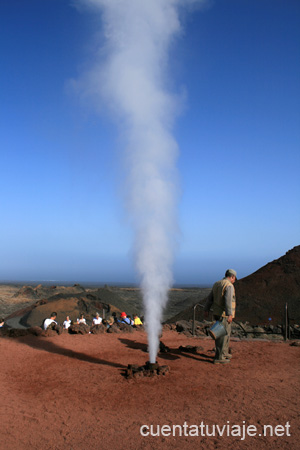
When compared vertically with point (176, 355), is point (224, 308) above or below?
above

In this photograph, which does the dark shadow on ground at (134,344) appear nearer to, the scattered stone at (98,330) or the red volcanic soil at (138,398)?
the red volcanic soil at (138,398)

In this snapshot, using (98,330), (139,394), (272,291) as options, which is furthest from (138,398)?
(272,291)

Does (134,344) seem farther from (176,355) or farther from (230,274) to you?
(230,274)

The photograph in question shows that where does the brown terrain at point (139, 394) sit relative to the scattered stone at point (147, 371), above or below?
below

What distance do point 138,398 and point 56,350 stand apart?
427 centimetres

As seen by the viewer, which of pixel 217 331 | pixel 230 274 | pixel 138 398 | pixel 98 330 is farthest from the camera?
pixel 98 330

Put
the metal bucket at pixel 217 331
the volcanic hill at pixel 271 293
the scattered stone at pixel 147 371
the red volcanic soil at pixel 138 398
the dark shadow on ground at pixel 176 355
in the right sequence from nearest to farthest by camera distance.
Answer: the red volcanic soil at pixel 138 398 < the scattered stone at pixel 147 371 < the metal bucket at pixel 217 331 < the dark shadow on ground at pixel 176 355 < the volcanic hill at pixel 271 293

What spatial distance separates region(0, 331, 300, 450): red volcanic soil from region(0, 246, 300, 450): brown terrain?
0.01 m

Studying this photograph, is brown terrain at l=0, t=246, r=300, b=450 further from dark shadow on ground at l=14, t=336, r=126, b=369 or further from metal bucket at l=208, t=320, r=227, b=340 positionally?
metal bucket at l=208, t=320, r=227, b=340

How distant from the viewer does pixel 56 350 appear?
30.3ft

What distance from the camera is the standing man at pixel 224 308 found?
766 cm

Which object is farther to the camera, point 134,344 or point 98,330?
point 98,330

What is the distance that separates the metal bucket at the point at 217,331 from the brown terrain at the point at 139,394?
0.66 metres

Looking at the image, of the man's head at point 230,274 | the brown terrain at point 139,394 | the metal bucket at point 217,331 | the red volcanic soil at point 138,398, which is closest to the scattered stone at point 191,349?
the brown terrain at point 139,394
